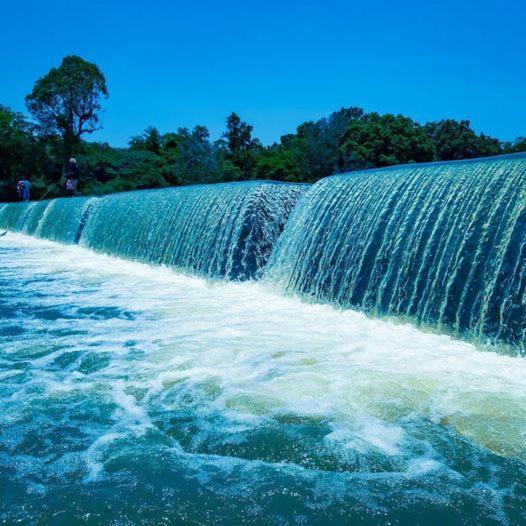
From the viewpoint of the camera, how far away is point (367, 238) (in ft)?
18.9

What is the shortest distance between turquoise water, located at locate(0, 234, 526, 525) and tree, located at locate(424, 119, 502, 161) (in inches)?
1473

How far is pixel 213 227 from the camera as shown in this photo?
341 inches

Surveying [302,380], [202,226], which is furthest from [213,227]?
[302,380]

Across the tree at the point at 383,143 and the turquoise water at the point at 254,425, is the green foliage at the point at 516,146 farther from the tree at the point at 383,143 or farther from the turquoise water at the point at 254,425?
the turquoise water at the point at 254,425

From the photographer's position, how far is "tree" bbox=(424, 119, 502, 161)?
38625 millimetres

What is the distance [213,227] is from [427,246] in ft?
14.5

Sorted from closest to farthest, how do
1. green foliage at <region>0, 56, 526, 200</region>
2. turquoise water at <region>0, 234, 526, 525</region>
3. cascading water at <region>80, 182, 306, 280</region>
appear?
turquoise water at <region>0, 234, 526, 525</region>
cascading water at <region>80, 182, 306, 280</region>
green foliage at <region>0, 56, 526, 200</region>

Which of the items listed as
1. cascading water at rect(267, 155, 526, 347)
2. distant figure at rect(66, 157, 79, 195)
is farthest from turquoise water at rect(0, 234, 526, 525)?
distant figure at rect(66, 157, 79, 195)

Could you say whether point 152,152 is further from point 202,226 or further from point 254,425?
point 254,425

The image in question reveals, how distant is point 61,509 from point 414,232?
427 centimetres

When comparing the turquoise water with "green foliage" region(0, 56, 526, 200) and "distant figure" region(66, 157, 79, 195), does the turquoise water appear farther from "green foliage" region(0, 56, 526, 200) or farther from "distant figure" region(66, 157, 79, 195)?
"green foliage" region(0, 56, 526, 200)

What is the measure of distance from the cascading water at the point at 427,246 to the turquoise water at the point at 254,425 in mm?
382

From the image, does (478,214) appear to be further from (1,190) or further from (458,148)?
(458,148)

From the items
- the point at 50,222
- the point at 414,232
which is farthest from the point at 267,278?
the point at 50,222
